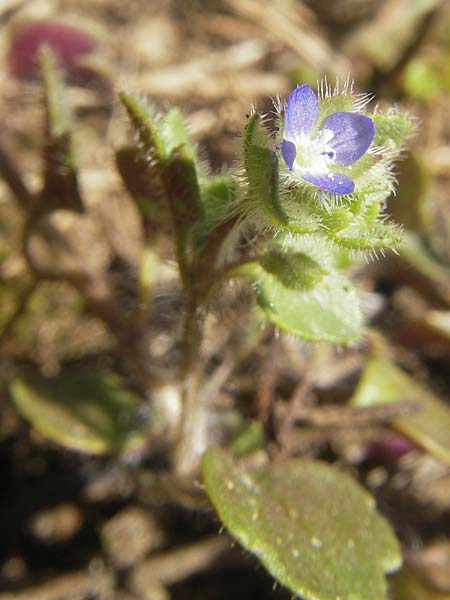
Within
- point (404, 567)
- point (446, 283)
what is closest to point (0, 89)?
point (446, 283)

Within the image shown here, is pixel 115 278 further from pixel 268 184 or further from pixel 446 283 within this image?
pixel 268 184

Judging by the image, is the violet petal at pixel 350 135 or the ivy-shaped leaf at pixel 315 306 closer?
the violet petal at pixel 350 135

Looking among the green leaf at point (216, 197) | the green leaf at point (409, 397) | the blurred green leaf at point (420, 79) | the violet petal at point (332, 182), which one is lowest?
the green leaf at point (409, 397)

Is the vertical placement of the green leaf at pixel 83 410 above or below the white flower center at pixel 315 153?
below

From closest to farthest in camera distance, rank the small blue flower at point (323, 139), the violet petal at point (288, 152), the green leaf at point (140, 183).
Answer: the violet petal at point (288, 152) → the small blue flower at point (323, 139) → the green leaf at point (140, 183)

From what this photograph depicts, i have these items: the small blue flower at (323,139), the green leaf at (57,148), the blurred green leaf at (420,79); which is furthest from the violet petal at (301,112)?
the blurred green leaf at (420,79)

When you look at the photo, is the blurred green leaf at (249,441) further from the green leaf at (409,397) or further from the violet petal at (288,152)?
the violet petal at (288,152)

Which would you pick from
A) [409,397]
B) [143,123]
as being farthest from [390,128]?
[409,397]
